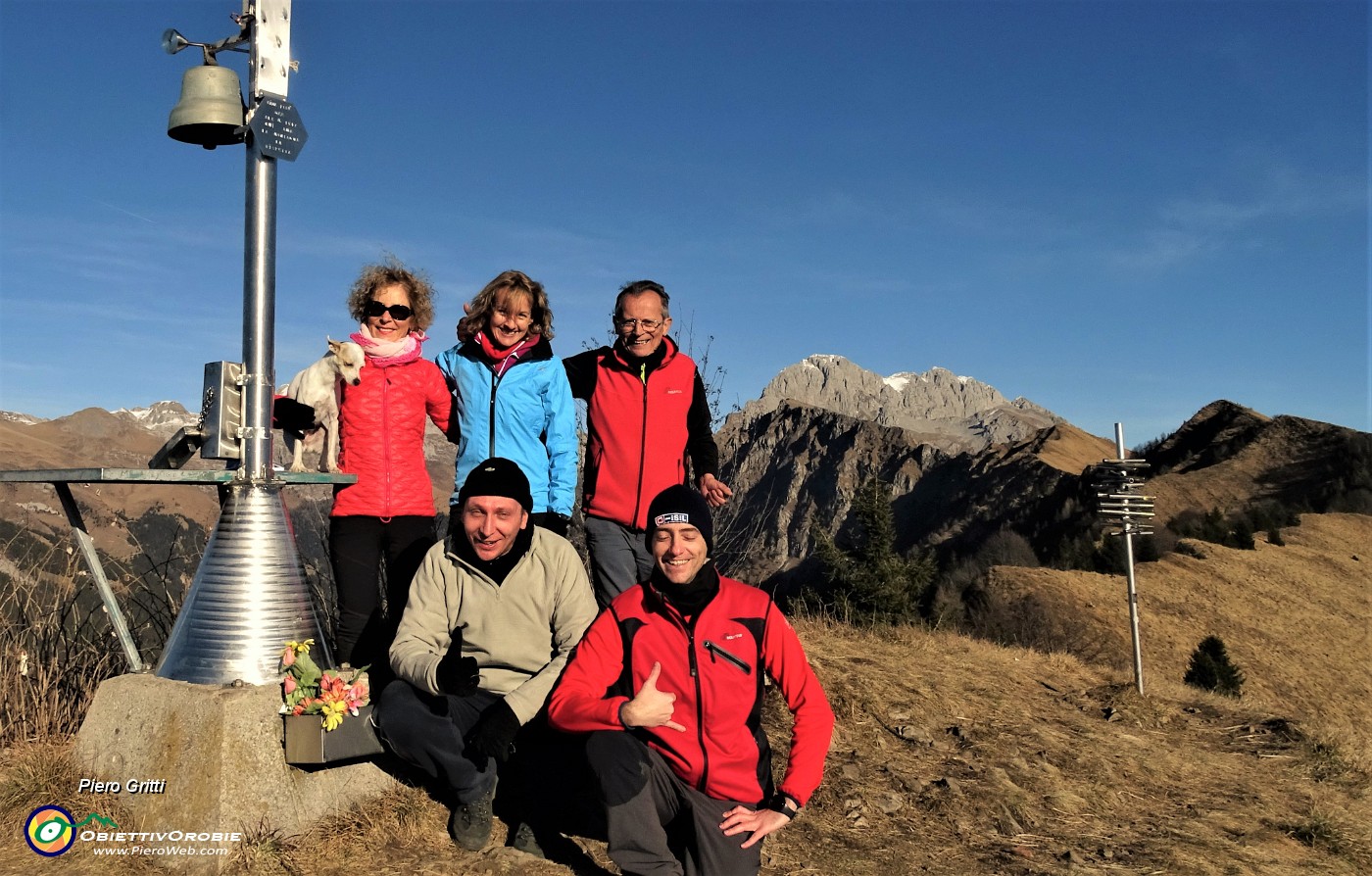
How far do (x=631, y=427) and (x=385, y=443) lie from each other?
107 cm

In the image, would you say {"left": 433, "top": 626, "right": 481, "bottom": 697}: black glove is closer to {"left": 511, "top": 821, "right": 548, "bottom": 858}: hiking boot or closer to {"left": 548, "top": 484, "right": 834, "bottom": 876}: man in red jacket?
{"left": 548, "top": 484, "right": 834, "bottom": 876}: man in red jacket

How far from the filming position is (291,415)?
4012 mm

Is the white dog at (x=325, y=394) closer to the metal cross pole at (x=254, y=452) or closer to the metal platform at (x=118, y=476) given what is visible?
the metal cross pole at (x=254, y=452)

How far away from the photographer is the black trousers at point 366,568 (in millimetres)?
4113

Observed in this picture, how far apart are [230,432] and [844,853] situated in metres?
3.01

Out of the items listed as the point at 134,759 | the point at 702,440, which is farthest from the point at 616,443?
the point at 134,759

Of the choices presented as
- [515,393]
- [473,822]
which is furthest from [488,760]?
[515,393]

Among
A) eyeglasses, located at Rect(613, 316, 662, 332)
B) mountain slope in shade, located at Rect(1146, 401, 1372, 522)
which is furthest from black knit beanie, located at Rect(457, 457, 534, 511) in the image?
mountain slope in shade, located at Rect(1146, 401, 1372, 522)

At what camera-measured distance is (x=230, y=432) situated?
3912mm

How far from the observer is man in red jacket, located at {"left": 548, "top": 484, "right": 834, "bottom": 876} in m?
3.04

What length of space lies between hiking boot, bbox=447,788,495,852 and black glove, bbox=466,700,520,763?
1.53 feet

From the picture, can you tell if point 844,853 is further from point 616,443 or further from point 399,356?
point 399,356

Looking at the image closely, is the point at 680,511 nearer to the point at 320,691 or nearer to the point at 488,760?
the point at 488,760

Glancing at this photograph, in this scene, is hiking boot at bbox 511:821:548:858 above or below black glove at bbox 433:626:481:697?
below
